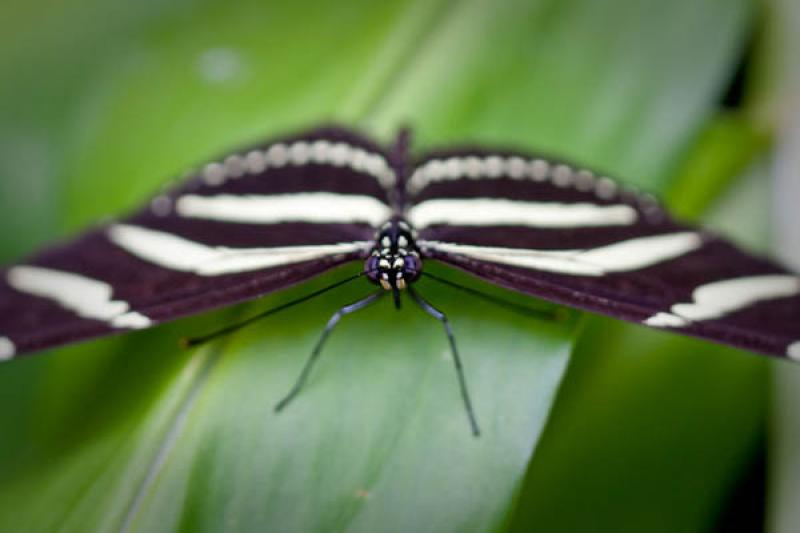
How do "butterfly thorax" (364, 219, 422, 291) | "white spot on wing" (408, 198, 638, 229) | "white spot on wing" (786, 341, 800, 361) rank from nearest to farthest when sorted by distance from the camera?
"white spot on wing" (786, 341, 800, 361)
"butterfly thorax" (364, 219, 422, 291)
"white spot on wing" (408, 198, 638, 229)

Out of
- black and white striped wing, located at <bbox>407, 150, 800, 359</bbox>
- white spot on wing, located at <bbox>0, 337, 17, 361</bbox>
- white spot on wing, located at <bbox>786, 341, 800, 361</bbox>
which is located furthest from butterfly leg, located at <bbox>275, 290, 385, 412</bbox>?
white spot on wing, located at <bbox>786, 341, 800, 361</bbox>

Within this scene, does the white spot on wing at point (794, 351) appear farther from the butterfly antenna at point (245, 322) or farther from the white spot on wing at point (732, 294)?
the butterfly antenna at point (245, 322)

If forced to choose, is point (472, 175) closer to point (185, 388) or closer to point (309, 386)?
point (309, 386)

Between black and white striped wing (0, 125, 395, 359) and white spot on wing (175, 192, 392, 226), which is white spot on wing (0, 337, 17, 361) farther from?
white spot on wing (175, 192, 392, 226)

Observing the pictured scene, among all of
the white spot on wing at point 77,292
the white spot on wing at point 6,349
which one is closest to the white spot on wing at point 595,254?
the white spot on wing at point 77,292

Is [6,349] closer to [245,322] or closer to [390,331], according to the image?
[245,322]

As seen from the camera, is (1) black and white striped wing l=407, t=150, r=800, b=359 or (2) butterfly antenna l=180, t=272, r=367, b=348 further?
(2) butterfly antenna l=180, t=272, r=367, b=348
